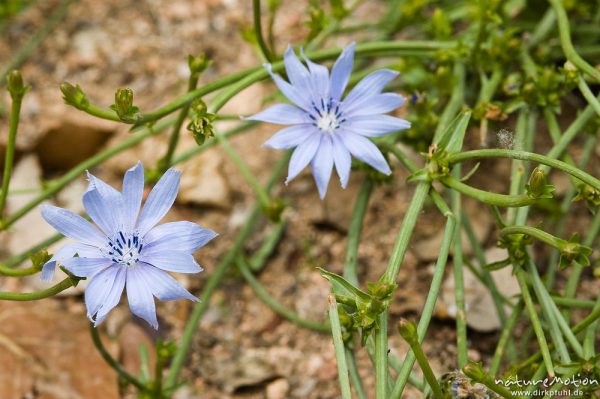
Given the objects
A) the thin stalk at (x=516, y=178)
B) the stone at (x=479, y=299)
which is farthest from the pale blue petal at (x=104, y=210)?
the stone at (x=479, y=299)

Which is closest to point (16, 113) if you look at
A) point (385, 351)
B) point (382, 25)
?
point (385, 351)

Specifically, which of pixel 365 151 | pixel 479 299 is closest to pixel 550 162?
pixel 365 151

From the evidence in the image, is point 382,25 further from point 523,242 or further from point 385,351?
point 385,351

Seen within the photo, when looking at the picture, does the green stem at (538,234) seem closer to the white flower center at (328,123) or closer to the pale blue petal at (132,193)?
the white flower center at (328,123)

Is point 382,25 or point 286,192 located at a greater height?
point 382,25

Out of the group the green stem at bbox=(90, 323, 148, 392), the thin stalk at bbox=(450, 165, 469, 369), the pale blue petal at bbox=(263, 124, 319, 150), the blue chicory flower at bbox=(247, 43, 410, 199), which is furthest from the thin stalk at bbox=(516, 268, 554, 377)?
the green stem at bbox=(90, 323, 148, 392)

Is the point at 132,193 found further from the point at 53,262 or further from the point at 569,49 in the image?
the point at 569,49
